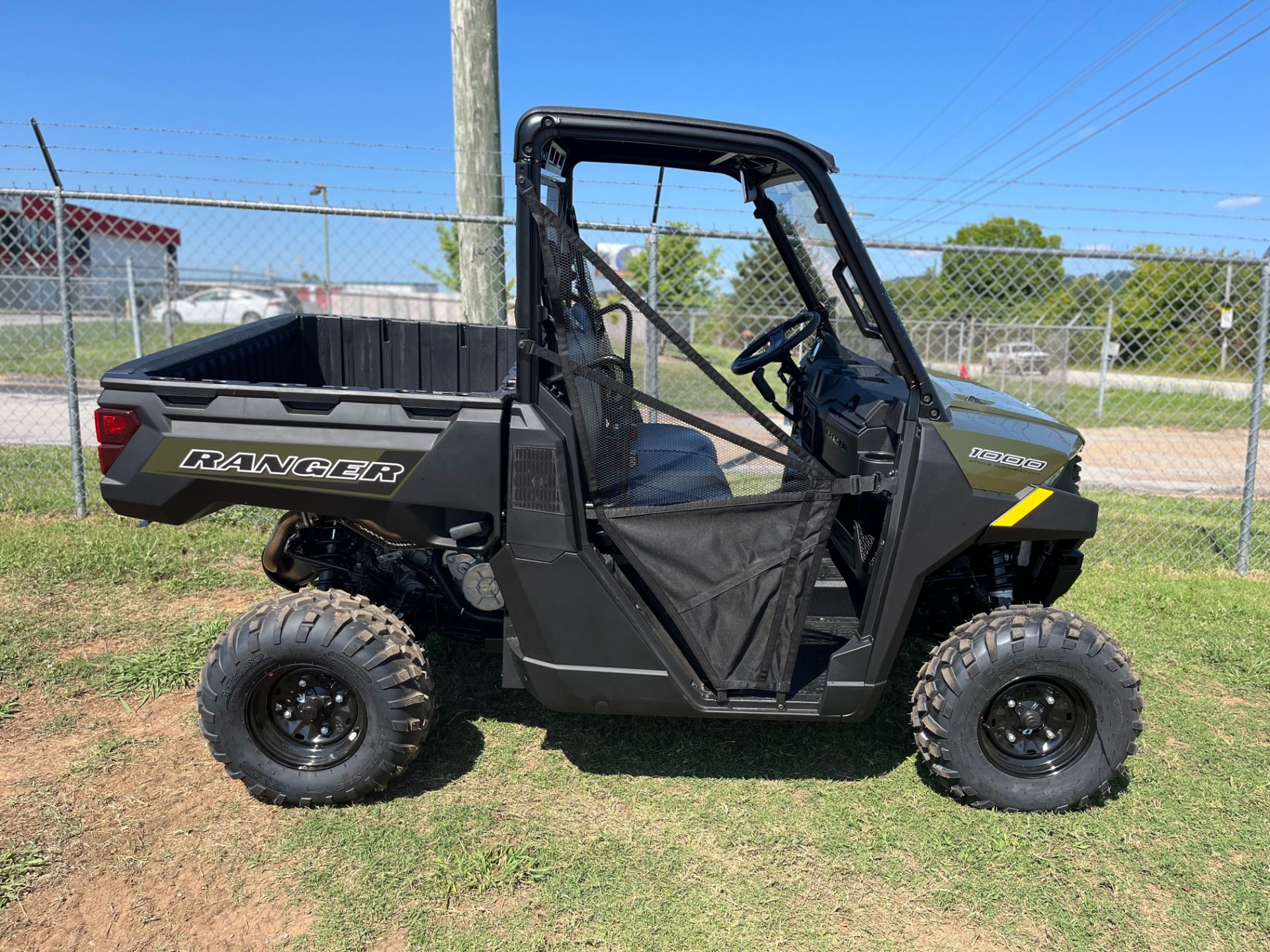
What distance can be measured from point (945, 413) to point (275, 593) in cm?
356

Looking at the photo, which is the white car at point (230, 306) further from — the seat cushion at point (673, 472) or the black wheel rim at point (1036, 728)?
the black wheel rim at point (1036, 728)

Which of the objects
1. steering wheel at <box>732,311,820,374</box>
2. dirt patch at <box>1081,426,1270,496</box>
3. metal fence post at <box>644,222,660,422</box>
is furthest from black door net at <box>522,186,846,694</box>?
dirt patch at <box>1081,426,1270,496</box>

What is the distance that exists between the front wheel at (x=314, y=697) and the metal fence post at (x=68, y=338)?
327 centimetres

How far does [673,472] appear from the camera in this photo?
115 inches

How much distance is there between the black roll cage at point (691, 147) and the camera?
8.56ft

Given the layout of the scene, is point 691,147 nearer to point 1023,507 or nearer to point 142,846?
point 1023,507

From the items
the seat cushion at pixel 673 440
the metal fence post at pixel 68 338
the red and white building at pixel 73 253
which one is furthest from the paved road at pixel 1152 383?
the red and white building at pixel 73 253

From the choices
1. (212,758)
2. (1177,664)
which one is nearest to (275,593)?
(212,758)

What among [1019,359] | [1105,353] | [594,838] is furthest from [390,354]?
[1019,359]

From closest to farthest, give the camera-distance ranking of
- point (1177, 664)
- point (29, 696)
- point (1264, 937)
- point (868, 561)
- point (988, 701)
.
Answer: point (1264, 937) → point (988, 701) → point (868, 561) → point (29, 696) → point (1177, 664)

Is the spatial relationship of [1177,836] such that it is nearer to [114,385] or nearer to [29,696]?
[114,385]

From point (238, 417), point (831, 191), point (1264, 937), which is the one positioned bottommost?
point (1264, 937)

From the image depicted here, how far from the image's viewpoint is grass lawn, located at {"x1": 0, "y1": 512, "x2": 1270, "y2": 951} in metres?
2.50

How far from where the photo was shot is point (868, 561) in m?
3.17
